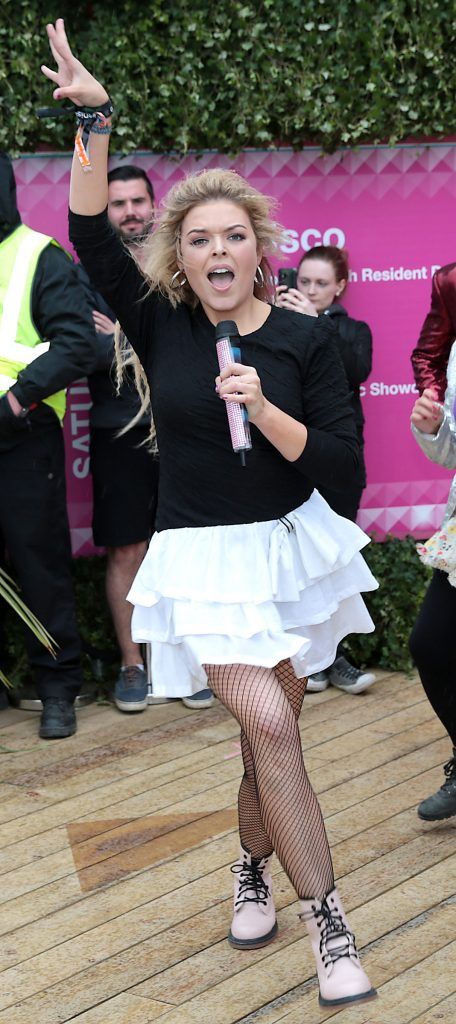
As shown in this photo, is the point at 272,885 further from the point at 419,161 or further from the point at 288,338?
the point at 419,161

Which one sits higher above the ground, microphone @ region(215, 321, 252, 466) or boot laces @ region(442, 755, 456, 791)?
microphone @ region(215, 321, 252, 466)

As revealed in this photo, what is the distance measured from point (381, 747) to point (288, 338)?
2184mm

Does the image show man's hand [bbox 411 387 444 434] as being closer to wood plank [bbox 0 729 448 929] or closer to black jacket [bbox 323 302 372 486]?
wood plank [bbox 0 729 448 929]

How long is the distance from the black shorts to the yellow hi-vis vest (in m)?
0.47

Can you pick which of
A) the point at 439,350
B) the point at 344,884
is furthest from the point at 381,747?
the point at 439,350

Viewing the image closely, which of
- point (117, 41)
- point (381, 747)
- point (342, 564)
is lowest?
point (381, 747)

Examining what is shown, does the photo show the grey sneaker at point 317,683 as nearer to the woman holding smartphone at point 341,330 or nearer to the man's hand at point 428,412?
the woman holding smartphone at point 341,330

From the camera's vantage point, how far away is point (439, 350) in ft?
13.6

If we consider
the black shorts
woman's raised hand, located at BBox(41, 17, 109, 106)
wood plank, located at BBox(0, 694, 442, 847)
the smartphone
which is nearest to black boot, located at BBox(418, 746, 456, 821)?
wood plank, located at BBox(0, 694, 442, 847)

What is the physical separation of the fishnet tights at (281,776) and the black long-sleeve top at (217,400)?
396mm

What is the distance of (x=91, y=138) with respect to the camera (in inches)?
119

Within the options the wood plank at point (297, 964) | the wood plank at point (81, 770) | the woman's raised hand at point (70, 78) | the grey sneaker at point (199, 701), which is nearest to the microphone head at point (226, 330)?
the woman's raised hand at point (70, 78)

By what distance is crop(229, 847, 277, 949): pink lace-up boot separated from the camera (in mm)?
3346

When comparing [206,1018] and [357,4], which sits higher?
[357,4]
